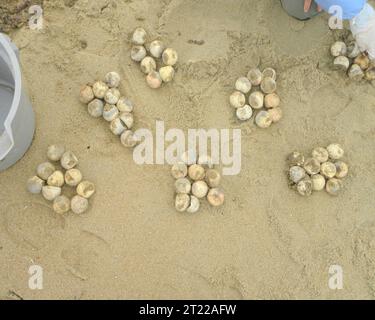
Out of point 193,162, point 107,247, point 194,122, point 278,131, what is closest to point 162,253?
point 107,247

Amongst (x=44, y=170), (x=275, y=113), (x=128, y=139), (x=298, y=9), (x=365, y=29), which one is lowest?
(x=44, y=170)

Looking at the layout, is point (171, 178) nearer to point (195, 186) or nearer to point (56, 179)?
point (195, 186)

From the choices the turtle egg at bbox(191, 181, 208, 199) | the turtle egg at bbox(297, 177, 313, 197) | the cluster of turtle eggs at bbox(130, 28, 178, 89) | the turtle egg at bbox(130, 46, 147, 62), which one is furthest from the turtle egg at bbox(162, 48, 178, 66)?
the turtle egg at bbox(297, 177, 313, 197)

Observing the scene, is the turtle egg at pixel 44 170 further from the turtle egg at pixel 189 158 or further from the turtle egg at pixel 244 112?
the turtle egg at pixel 244 112

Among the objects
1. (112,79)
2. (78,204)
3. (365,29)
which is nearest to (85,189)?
(78,204)

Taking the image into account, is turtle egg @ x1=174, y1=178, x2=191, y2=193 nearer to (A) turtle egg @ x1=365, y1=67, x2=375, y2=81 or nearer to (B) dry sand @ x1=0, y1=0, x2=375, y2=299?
(B) dry sand @ x1=0, y1=0, x2=375, y2=299

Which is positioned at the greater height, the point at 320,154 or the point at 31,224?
the point at 320,154
